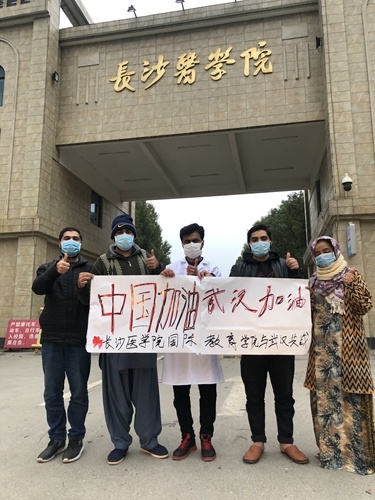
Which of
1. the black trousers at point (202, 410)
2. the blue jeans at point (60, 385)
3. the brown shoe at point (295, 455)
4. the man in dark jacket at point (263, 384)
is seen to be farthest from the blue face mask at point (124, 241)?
the brown shoe at point (295, 455)

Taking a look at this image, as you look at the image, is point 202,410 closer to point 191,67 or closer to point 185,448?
point 185,448

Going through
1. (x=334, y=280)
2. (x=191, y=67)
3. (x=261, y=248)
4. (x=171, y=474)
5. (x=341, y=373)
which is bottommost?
(x=171, y=474)

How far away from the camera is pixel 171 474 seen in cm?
282

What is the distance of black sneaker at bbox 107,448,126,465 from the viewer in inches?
119

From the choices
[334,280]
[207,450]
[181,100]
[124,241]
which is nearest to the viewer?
[334,280]

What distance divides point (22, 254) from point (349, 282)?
1142cm

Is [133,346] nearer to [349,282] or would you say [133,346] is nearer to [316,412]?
[316,412]

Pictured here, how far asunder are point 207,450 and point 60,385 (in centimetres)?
126

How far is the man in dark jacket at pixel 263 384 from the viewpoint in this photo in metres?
3.09

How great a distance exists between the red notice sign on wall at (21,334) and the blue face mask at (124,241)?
925cm

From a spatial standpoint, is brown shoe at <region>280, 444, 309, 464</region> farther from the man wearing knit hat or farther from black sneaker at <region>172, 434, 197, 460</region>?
the man wearing knit hat

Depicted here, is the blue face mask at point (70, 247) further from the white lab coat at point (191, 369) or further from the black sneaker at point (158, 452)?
the black sneaker at point (158, 452)

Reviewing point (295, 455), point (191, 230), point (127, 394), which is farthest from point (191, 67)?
point (295, 455)

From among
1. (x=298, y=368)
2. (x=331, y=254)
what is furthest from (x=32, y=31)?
(x=331, y=254)
